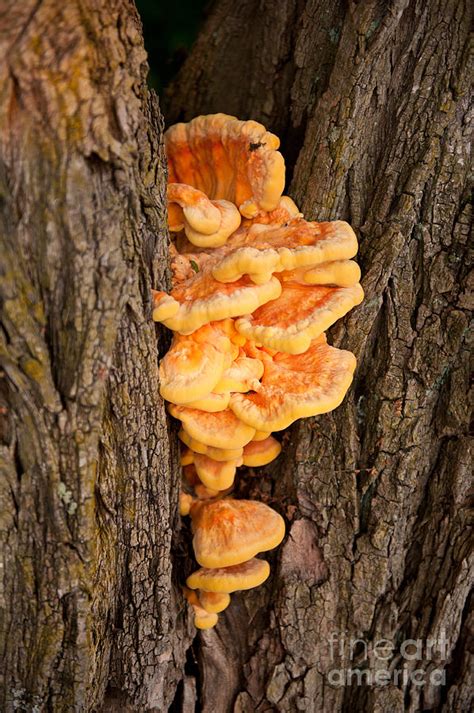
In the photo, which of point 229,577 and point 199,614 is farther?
point 199,614

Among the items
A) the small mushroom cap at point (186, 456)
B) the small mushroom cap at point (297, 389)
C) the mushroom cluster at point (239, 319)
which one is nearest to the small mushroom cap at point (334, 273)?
the mushroom cluster at point (239, 319)

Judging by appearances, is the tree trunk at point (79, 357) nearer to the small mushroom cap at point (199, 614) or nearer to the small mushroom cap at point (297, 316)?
the small mushroom cap at point (199, 614)

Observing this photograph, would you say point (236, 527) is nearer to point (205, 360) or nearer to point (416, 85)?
point (205, 360)

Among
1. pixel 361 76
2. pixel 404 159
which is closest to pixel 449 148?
pixel 404 159

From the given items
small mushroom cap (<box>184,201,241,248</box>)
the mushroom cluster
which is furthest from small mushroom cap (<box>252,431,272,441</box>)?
small mushroom cap (<box>184,201,241,248</box>)

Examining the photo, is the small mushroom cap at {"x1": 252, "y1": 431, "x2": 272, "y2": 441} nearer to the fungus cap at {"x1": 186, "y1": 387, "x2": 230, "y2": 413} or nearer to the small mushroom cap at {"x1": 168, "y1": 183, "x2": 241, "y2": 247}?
the fungus cap at {"x1": 186, "y1": 387, "x2": 230, "y2": 413}

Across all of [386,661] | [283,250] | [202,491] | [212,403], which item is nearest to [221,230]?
[283,250]

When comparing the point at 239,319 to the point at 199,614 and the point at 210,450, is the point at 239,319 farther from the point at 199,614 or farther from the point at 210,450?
the point at 199,614
